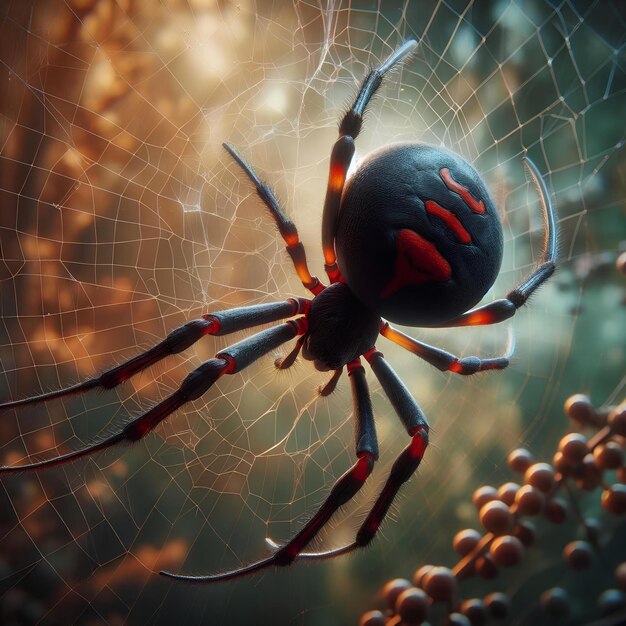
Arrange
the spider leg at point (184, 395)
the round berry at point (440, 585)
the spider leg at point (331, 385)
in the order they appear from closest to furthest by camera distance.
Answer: the spider leg at point (184, 395), the round berry at point (440, 585), the spider leg at point (331, 385)

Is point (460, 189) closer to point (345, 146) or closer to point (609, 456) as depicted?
point (345, 146)

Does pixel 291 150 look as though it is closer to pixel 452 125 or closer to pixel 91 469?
pixel 452 125

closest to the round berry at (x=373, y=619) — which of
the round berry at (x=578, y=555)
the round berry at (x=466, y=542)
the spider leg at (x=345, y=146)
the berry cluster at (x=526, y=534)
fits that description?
the berry cluster at (x=526, y=534)

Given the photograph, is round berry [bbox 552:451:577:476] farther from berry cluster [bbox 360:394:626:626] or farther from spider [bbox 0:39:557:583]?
spider [bbox 0:39:557:583]

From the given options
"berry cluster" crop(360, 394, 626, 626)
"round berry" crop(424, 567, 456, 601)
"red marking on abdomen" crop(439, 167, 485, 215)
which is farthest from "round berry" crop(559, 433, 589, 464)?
"red marking on abdomen" crop(439, 167, 485, 215)

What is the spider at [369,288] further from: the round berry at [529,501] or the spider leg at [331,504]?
the round berry at [529,501]

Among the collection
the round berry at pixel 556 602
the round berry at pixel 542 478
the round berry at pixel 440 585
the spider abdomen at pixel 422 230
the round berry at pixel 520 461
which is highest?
the spider abdomen at pixel 422 230

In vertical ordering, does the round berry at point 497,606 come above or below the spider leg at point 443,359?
below
